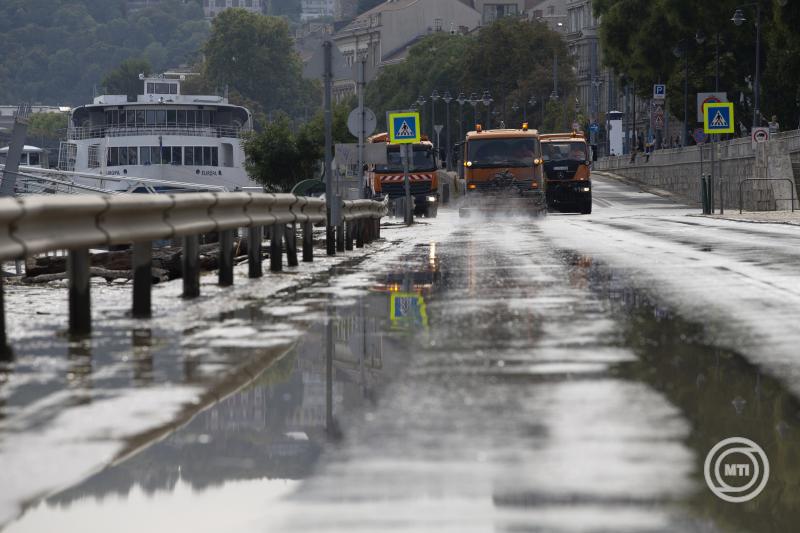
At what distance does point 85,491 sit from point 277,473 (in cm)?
60

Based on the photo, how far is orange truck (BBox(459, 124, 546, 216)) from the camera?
52.5 meters

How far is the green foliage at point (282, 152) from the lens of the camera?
79.7 metres

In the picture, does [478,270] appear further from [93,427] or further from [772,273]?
Answer: [93,427]

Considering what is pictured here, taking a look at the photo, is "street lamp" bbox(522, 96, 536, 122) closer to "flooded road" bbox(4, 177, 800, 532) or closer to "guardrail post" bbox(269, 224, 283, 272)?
"guardrail post" bbox(269, 224, 283, 272)

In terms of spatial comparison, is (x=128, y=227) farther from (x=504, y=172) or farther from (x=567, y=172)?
(x=567, y=172)

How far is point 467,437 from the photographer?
6.62 meters

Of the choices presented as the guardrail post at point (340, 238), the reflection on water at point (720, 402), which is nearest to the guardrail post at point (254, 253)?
the reflection on water at point (720, 402)

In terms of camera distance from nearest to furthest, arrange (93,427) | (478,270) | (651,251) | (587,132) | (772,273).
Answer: (93,427) → (772,273) → (478,270) → (651,251) → (587,132)

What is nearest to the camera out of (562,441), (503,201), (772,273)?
(562,441)

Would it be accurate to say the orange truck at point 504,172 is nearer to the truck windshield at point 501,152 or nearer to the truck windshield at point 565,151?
the truck windshield at point 501,152

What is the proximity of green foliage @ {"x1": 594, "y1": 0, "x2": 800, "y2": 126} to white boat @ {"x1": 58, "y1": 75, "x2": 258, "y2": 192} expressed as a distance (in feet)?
63.1

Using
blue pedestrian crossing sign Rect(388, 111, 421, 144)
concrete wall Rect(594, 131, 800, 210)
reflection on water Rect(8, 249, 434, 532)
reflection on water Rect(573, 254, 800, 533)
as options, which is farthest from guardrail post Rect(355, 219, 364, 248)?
concrete wall Rect(594, 131, 800, 210)

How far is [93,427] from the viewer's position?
7.08 meters

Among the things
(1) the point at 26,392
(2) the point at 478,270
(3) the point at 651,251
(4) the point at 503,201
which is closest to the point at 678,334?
(1) the point at 26,392
